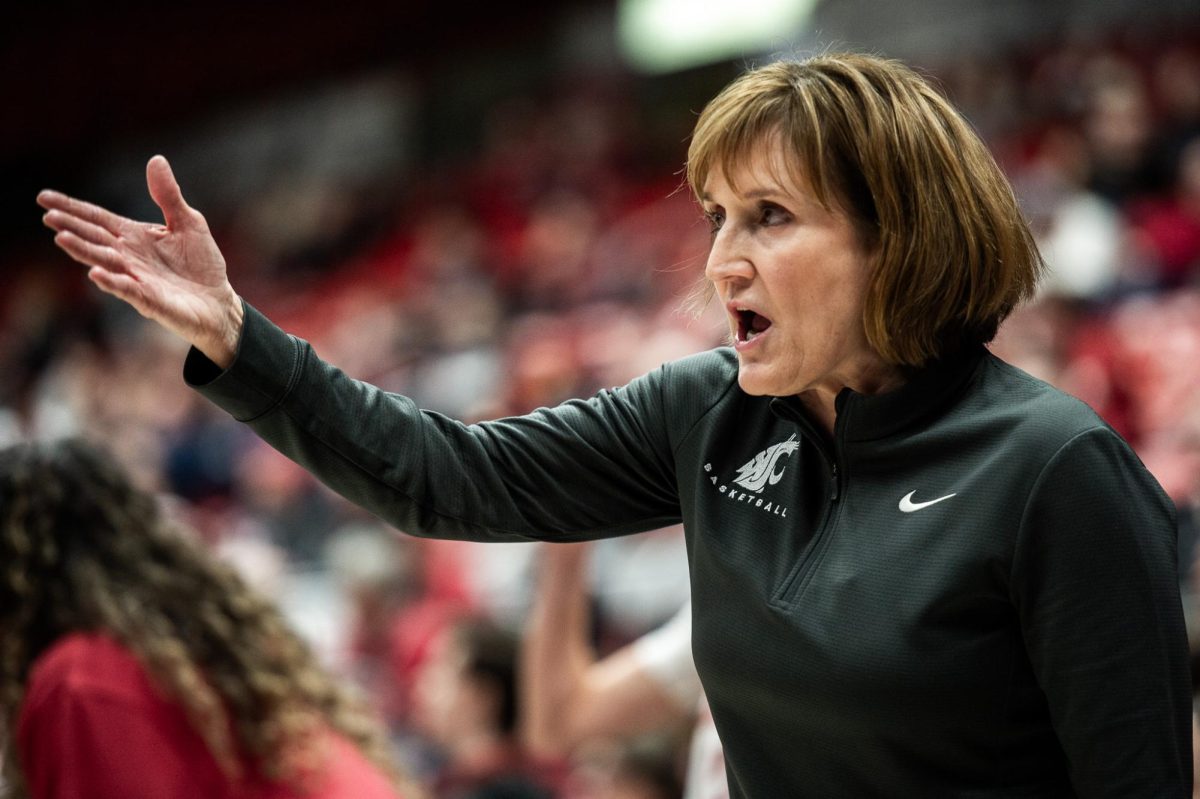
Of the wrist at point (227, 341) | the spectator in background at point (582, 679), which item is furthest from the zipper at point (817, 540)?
the spectator in background at point (582, 679)

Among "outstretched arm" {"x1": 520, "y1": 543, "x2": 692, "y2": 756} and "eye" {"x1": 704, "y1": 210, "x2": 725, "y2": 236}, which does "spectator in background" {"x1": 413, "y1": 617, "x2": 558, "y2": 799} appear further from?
"eye" {"x1": 704, "y1": 210, "x2": 725, "y2": 236}

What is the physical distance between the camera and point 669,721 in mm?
2205

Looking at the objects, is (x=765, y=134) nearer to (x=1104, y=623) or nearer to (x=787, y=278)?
(x=787, y=278)

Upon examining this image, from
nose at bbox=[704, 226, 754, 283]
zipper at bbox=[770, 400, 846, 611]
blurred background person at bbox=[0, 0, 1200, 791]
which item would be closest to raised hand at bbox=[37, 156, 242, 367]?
nose at bbox=[704, 226, 754, 283]

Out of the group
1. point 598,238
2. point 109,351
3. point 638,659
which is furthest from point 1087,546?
point 109,351

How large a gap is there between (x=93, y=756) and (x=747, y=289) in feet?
3.40

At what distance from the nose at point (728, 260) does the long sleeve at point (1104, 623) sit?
328 millimetres

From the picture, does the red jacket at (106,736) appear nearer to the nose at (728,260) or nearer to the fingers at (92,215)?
the fingers at (92,215)

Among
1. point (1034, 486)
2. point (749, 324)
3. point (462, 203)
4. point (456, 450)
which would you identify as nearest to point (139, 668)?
point (456, 450)

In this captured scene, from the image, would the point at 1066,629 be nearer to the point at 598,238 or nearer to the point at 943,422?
the point at 943,422

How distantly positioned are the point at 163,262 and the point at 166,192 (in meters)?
0.07

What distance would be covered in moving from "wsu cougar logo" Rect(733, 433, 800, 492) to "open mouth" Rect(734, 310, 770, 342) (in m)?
0.12

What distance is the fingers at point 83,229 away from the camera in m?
1.26

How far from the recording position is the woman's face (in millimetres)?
1235
